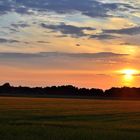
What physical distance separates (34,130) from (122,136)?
5.64 meters

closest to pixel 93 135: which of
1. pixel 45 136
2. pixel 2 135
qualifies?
pixel 45 136

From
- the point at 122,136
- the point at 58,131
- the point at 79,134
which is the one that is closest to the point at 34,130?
the point at 58,131

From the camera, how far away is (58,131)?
29969 millimetres

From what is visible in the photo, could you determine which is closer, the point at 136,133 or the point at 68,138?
the point at 68,138

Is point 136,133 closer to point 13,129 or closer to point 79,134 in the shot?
point 79,134

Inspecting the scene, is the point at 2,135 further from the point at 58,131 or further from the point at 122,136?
the point at 122,136

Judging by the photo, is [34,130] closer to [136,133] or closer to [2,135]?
[2,135]

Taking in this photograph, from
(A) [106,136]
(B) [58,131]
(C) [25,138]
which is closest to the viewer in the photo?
(C) [25,138]

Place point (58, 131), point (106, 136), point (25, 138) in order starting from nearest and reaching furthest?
1. point (25, 138)
2. point (106, 136)
3. point (58, 131)

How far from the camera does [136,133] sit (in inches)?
1196

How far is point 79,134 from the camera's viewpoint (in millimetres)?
28250

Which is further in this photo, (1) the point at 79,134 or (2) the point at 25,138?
(1) the point at 79,134

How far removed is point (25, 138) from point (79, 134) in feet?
12.3

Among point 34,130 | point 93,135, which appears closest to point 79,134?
point 93,135
